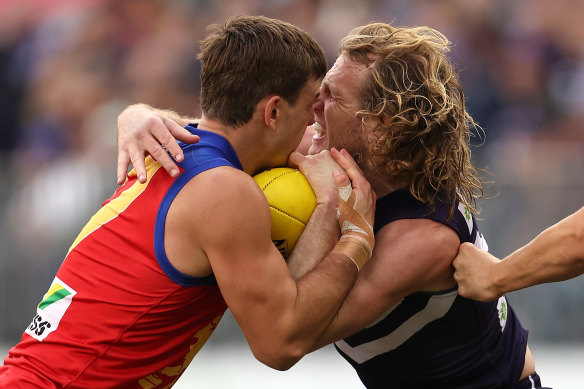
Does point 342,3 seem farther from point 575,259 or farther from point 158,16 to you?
point 575,259

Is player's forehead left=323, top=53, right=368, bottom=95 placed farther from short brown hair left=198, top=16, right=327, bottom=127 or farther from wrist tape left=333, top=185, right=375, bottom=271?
wrist tape left=333, top=185, right=375, bottom=271

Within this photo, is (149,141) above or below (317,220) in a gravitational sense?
above

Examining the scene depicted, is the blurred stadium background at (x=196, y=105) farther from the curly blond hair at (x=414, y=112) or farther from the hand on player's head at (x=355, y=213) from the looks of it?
the hand on player's head at (x=355, y=213)

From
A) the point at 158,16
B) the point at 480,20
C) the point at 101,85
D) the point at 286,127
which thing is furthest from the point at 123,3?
the point at 286,127

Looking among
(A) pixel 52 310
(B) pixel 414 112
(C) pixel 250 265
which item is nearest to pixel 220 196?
(C) pixel 250 265

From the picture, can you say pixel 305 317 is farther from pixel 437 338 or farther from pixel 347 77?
pixel 347 77

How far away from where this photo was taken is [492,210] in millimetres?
7855

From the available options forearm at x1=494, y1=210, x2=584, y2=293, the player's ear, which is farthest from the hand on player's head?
forearm at x1=494, y1=210, x2=584, y2=293

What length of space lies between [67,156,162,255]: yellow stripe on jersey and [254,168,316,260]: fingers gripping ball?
0.49 meters

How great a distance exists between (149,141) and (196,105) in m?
5.54

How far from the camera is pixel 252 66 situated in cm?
392

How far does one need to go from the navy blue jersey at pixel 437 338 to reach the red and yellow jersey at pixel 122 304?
0.90m

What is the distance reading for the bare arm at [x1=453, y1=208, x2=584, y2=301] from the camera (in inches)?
150

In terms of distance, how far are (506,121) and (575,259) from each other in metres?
5.53
